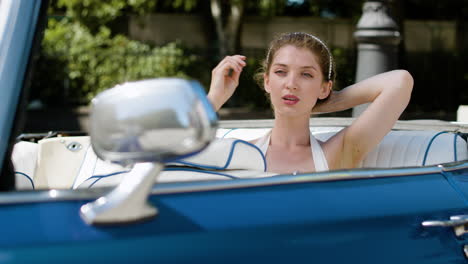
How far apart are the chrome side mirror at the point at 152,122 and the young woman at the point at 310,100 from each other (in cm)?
132

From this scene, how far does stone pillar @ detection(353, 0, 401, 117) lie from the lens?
555cm

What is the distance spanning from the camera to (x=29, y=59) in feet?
4.78

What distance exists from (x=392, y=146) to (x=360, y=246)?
113 cm

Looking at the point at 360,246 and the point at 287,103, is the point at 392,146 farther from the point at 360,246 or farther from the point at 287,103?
the point at 360,246

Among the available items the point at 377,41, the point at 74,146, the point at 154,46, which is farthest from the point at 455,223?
the point at 154,46

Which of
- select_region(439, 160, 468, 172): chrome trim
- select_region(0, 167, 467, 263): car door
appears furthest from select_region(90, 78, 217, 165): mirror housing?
select_region(439, 160, 468, 172): chrome trim

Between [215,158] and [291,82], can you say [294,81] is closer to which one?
[291,82]

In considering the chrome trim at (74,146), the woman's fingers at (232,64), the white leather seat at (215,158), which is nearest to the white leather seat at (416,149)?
the white leather seat at (215,158)

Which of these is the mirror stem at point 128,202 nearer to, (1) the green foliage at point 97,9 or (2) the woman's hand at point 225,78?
(2) the woman's hand at point 225,78

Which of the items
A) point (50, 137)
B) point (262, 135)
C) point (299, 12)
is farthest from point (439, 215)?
point (299, 12)

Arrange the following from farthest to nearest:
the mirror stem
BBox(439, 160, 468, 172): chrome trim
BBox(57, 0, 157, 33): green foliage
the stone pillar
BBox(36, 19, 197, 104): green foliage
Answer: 1. BBox(36, 19, 197, 104): green foliage
2. BBox(57, 0, 157, 33): green foliage
3. the stone pillar
4. BBox(439, 160, 468, 172): chrome trim
5. the mirror stem

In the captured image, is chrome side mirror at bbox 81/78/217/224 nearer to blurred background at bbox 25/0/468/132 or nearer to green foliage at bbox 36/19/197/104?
blurred background at bbox 25/0/468/132

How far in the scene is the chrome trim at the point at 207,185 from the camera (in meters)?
1.34

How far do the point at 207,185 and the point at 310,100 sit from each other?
3.73 feet
